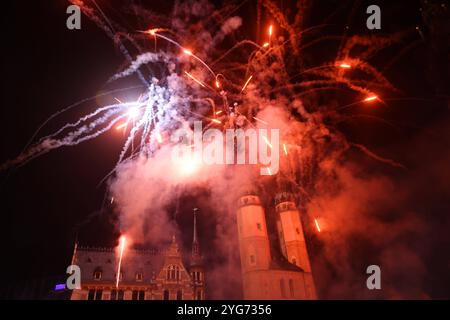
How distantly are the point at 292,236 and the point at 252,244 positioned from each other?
23.3 ft

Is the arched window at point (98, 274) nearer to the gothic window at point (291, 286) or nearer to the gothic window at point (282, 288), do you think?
the gothic window at point (282, 288)

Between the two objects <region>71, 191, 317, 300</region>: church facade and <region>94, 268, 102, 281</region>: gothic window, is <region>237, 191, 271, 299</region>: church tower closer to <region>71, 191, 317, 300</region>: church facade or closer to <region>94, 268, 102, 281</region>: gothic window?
<region>71, 191, 317, 300</region>: church facade

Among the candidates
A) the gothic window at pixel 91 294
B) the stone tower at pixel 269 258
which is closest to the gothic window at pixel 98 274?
the gothic window at pixel 91 294

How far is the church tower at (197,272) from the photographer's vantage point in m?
40.6

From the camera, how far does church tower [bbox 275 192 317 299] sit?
40438 millimetres

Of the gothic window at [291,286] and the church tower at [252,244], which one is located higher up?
the church tower at [252,244]

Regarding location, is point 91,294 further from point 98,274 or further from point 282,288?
point 282,288

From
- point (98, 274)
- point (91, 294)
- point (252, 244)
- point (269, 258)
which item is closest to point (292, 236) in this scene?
point (269, 258)

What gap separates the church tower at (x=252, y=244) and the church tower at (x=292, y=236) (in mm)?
4585

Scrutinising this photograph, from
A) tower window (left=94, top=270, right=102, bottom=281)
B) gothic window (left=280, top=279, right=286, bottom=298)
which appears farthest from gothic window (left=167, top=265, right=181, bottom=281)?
gothic window (left=280, top=279, right=286, bottom=298)
